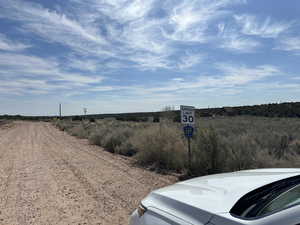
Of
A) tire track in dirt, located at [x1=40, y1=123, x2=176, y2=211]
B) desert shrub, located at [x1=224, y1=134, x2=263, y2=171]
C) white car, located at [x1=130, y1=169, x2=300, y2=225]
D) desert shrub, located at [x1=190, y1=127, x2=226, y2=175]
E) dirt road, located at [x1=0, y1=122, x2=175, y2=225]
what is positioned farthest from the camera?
desert shrub, located at [x1=190, y1=127, x2=226, y2=175]

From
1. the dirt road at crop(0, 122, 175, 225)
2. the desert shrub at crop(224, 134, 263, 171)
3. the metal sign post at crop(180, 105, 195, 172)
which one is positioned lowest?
the dirt road at crop(0, 122, 175, 225)

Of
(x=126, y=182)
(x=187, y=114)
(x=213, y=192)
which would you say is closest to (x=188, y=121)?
(x=187, y=114)

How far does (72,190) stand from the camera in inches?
320

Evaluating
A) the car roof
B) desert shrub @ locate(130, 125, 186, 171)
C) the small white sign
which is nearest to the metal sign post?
the small white sign

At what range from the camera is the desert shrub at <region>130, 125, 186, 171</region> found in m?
11.1

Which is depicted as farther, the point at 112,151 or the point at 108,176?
the point at 112,151

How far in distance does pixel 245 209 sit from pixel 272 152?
9774 mm

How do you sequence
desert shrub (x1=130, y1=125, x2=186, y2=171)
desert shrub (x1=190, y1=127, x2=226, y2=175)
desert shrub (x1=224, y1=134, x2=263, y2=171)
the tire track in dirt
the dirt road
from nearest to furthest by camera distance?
the dirt road, the tire track in dirt, desert shrub (x1=224, y1=134, x2=263, y2=171), desert shrub (x1=190, y1=127, x2=226, y2=175), desert shrub (x1=130, y1=125, x2=186, y2=171)

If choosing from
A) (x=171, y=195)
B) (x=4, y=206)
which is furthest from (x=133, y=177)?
(x=171, y=195)

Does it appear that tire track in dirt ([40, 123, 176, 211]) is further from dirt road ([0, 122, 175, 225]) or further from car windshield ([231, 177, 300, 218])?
car windshield ([231, 177, 300, 218])

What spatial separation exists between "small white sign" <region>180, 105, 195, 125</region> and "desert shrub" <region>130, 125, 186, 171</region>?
5.70 ft

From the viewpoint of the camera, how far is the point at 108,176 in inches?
388

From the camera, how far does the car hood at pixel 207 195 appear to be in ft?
8.35

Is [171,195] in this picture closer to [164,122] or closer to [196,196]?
[196,196]
